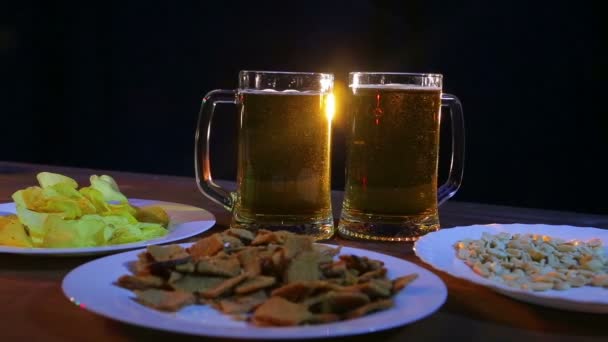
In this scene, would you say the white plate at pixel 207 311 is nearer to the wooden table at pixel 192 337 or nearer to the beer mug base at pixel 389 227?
the wooden table at pixel 192 337

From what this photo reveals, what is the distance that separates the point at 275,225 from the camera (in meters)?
1.04

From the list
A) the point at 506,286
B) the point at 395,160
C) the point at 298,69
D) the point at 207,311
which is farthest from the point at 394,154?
the point at 298,69

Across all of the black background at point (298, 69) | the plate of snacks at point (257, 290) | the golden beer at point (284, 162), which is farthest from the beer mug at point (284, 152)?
the black background at point (298, 69)

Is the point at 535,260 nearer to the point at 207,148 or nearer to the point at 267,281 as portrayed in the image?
the point at 267,281

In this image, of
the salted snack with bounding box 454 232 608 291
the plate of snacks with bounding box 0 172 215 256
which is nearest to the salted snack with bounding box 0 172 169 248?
the plate of snacks with bounding box 0 172 215 256

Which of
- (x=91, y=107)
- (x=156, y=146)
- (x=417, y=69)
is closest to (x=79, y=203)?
(x=417, y=69)

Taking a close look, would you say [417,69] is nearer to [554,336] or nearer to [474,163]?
[474,163]

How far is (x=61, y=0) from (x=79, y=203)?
3.46 metres

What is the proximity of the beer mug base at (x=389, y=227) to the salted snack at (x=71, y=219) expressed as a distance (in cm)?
28

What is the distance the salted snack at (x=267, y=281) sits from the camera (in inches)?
24.0

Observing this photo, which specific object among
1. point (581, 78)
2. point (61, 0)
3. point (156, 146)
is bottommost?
point (156, 146)

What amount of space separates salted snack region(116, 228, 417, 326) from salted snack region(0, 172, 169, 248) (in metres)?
0.15

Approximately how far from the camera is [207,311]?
2.08ft

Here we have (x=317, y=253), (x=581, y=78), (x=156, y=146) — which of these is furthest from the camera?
(x=156, y=146)
